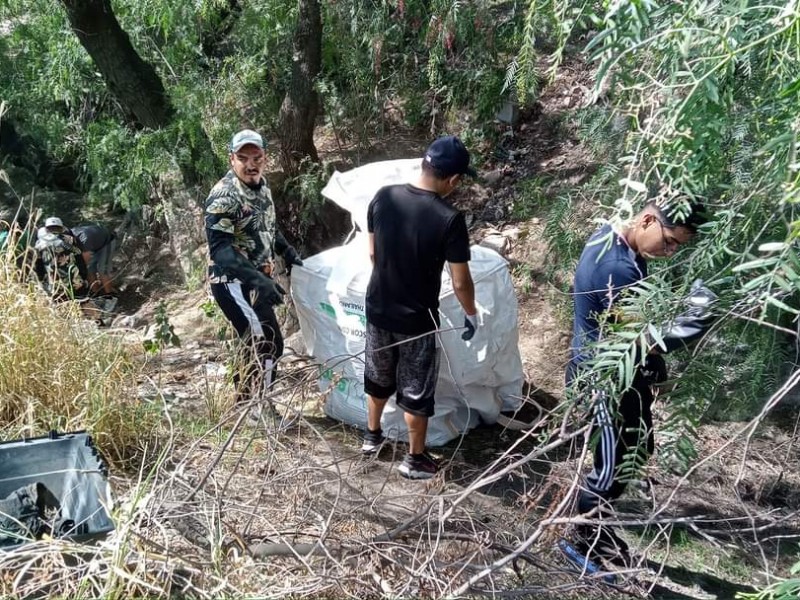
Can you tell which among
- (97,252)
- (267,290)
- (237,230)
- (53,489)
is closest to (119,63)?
(97,252)

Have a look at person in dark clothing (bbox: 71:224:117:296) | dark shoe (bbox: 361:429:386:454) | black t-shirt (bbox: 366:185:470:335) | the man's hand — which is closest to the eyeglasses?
black t-shirt (bbox: 366:185:470:335)

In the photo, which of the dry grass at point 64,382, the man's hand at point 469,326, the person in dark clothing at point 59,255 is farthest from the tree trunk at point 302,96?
the man's hand at point 469,326

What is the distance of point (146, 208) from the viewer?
7.41 meters

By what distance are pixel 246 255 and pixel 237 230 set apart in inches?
5.3

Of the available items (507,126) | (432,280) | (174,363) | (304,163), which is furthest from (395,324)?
(507,126)

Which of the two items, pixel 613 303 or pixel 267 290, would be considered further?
pixel 267 290

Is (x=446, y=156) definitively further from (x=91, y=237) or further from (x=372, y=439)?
(x=91, y=237)

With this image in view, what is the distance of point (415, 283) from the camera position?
348 centimetres

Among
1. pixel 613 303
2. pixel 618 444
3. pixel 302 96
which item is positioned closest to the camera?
pixel 613 303

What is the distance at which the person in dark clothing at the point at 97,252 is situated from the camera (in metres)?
6.73

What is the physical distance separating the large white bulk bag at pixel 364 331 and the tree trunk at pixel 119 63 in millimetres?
2496

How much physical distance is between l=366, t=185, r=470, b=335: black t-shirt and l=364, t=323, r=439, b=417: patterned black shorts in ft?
0.20

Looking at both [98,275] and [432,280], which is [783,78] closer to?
[432,280]

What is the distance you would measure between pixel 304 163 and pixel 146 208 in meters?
1.95
